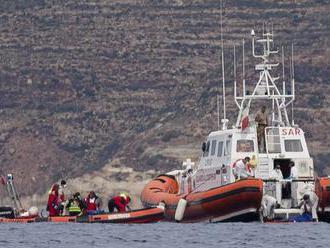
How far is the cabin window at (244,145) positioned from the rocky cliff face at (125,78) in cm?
6180

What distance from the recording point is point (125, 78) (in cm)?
17125

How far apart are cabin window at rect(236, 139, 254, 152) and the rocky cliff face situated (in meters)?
61.8

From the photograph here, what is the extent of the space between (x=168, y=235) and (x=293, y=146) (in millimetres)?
6753

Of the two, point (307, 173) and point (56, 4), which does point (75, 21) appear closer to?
point (56, 4)

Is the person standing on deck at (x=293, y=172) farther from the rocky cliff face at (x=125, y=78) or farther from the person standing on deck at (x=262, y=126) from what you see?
the rocky cliff face at (x=125, y=78)

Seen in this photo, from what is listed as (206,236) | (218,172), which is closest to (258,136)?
(218,172)

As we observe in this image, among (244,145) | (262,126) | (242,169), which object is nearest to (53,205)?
(244,145)

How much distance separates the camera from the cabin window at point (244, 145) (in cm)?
8162

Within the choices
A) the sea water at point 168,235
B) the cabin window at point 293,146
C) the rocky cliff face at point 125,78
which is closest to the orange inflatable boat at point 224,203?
the sea water at point 168,235

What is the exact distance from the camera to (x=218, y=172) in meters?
82.2

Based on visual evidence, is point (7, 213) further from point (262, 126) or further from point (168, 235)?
point (168, 235)

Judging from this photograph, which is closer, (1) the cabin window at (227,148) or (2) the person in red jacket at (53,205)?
(1) the cabin window at (227,148)

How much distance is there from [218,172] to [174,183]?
800cm

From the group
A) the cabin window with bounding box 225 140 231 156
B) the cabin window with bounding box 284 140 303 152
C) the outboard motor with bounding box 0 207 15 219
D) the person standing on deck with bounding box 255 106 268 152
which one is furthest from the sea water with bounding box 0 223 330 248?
the outboard motor with bounding box 0 207 15 219
